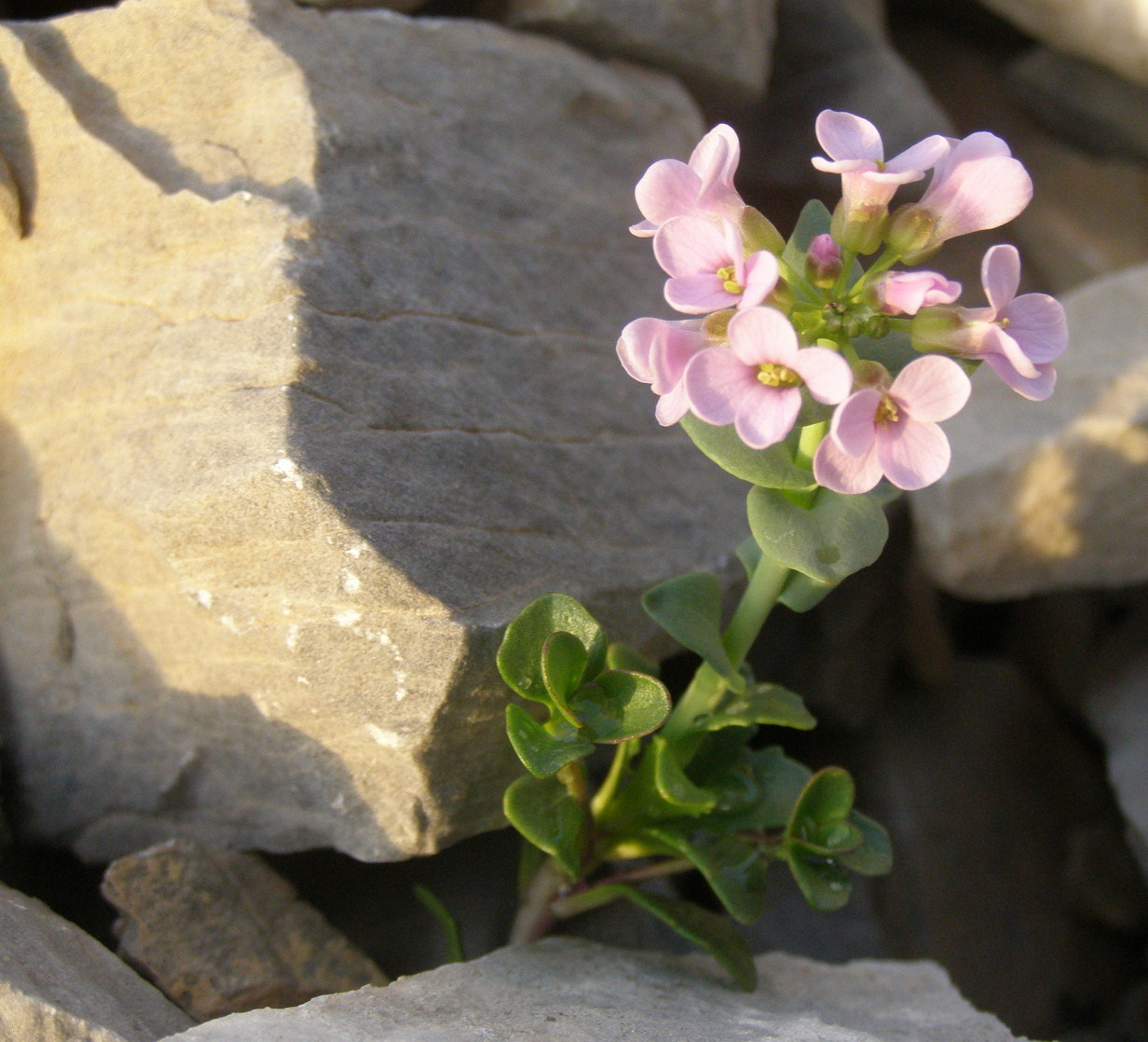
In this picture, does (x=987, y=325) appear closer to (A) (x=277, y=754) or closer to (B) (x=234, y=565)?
(B) (x=234, y=565)

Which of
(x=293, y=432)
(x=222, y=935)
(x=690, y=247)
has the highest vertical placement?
(x=690, y=247)

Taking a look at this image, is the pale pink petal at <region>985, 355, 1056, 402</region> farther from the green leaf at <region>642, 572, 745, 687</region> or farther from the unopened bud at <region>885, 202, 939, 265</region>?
the green leaf at <region>642, 572, 745, 687</region>

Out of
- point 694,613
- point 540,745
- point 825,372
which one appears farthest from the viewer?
point 694,613

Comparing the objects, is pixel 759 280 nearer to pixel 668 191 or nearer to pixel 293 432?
pixel 668 191

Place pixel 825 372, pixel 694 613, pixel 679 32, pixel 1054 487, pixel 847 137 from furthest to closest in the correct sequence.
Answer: pixel 679 32 < pixel 1054 487 < pixel 694 613 < pixel 847 137 < pixel 825 372

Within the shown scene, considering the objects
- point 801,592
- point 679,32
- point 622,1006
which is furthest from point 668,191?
point 679,32

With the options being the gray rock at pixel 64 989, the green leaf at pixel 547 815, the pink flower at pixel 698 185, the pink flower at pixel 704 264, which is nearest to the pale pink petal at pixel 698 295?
the pink flower at pixel 704 264

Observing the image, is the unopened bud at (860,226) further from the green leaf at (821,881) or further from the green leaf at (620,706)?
the green leaf at (821,881)
